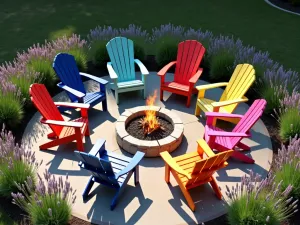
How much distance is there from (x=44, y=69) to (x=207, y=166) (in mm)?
3994

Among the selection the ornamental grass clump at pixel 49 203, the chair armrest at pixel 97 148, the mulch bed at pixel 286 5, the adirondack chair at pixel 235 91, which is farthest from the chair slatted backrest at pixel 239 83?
the mulch bed at pixel 286 5

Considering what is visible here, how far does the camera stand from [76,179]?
481 cm

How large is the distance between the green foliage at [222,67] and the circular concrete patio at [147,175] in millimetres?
897

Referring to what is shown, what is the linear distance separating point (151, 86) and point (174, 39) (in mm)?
1416

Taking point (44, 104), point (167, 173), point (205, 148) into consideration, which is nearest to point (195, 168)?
point (205, 148)

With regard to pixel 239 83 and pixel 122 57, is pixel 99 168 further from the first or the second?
pixel 122 57

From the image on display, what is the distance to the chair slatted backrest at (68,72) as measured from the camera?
5930 millimetres

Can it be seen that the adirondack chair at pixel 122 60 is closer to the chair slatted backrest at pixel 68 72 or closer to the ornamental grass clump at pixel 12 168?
the chair slatted backrest at pixel 68 72

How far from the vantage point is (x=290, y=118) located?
17.5 feet

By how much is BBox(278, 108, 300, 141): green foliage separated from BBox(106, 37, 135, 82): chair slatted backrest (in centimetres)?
295

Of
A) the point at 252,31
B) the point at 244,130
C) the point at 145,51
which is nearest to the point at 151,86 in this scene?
the point at 145,51

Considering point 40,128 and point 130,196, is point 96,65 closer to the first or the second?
point 40,128

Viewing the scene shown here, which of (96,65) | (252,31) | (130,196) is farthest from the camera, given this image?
(252,31)

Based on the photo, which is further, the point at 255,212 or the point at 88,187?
the point at 88,187
